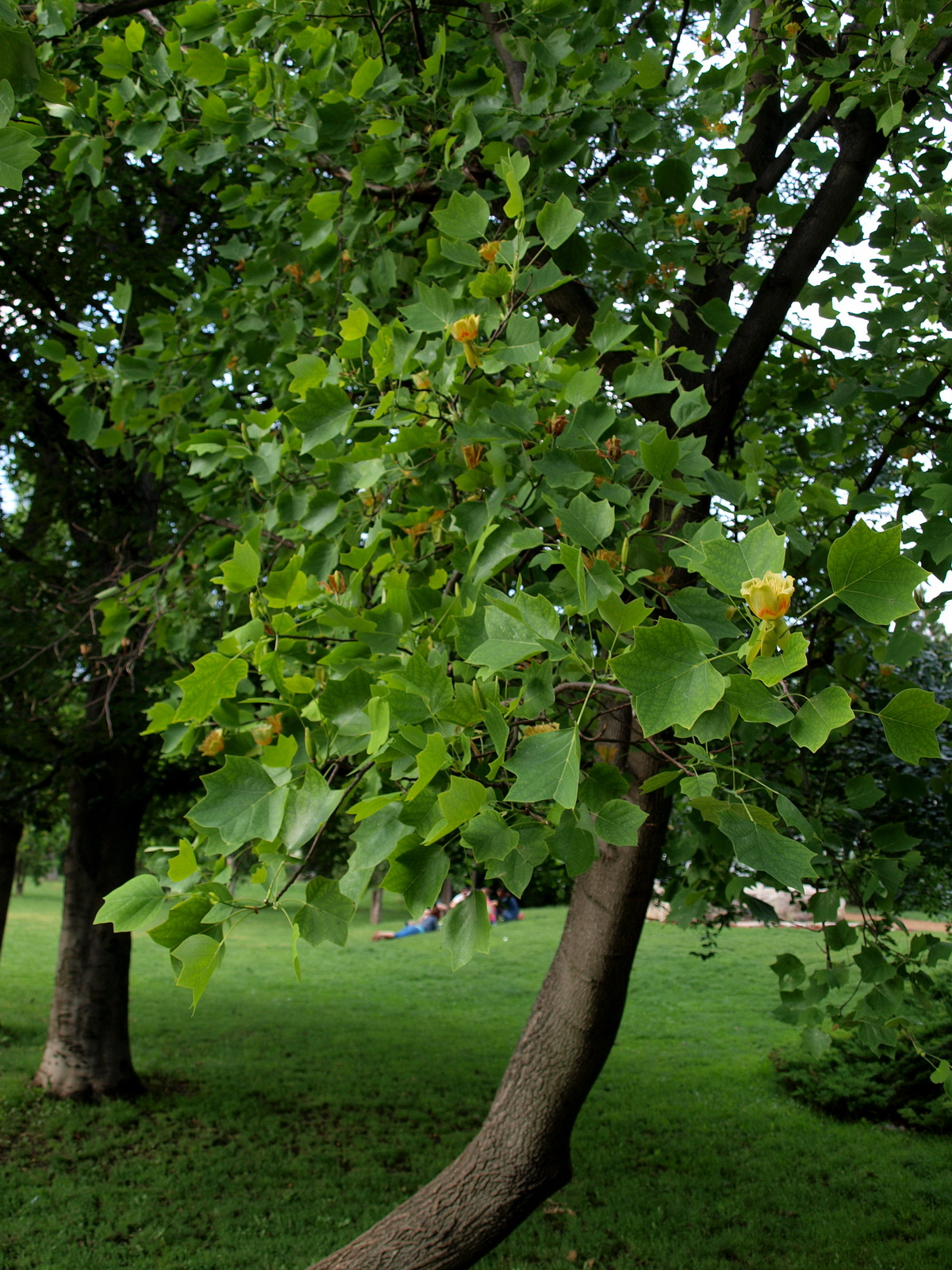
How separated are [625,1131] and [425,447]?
253 inches

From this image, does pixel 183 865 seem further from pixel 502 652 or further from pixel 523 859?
pixel 502 652

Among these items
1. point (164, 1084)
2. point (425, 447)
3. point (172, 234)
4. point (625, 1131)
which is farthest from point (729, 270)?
point (164, 1084)

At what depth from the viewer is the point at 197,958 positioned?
1.21 meters

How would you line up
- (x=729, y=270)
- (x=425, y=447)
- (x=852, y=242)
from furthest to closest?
(x=852, y=242) → (x=729, y=270) → (x=425, y=447)

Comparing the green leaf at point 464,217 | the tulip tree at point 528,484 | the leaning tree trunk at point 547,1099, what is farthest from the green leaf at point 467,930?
the leaning tree trunk at point 547,1099

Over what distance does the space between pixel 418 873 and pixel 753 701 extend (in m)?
0.52

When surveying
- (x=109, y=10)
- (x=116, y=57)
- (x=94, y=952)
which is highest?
(x=109, y=10)

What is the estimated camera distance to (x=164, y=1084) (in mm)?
7289

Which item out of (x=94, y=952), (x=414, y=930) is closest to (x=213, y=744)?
(x=94, y=952)

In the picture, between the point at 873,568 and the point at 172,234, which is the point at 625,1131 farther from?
the point at 172,234

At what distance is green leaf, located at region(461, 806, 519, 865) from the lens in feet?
3.76

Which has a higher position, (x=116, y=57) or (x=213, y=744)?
(x=116, y=57)

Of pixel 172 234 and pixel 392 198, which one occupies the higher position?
pixel 172 234

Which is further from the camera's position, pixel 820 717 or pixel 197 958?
pixel 197 958
